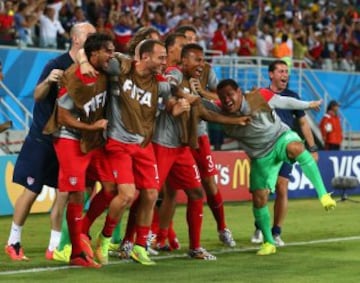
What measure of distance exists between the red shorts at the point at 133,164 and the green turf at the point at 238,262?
2.73 feet

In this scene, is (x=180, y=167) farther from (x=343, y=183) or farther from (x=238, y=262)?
(x=343, y=183)

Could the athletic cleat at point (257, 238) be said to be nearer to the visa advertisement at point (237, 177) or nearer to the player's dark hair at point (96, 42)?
the player's dark hair at point (96, 42)

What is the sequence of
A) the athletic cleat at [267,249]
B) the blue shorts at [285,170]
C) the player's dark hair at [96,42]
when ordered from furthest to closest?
the blue shorts at [285,170]
the athletic cleat at [267,249]
the player's dark hair at [96,42]

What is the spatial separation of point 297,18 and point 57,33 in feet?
34.5

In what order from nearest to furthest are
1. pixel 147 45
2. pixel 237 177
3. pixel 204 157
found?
pixel 147 45, pixel 204 157, pixel 237 177

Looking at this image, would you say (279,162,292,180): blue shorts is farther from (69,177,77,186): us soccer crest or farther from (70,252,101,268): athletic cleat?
(69,177,77,186): us soccer crest

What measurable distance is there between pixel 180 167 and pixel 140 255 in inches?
46.6

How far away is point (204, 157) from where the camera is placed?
12375 mm

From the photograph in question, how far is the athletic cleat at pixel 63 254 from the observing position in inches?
427

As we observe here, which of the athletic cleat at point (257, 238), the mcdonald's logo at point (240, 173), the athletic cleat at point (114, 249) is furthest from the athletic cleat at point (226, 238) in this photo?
the mcdonald's logo at point (240, 173)

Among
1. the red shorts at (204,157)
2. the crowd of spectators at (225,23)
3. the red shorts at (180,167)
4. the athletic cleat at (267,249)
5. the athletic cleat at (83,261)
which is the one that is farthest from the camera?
the crowd of spectators at (225,23)

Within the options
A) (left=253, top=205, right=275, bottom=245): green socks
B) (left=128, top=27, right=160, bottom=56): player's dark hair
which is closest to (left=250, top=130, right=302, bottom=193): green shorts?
(left=253, top=205, right=275, bottom=245): green socks

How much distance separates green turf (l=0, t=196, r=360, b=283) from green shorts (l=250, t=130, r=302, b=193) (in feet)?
2.50

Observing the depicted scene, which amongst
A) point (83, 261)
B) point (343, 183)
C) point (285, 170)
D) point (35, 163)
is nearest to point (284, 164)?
point (285, 170)
